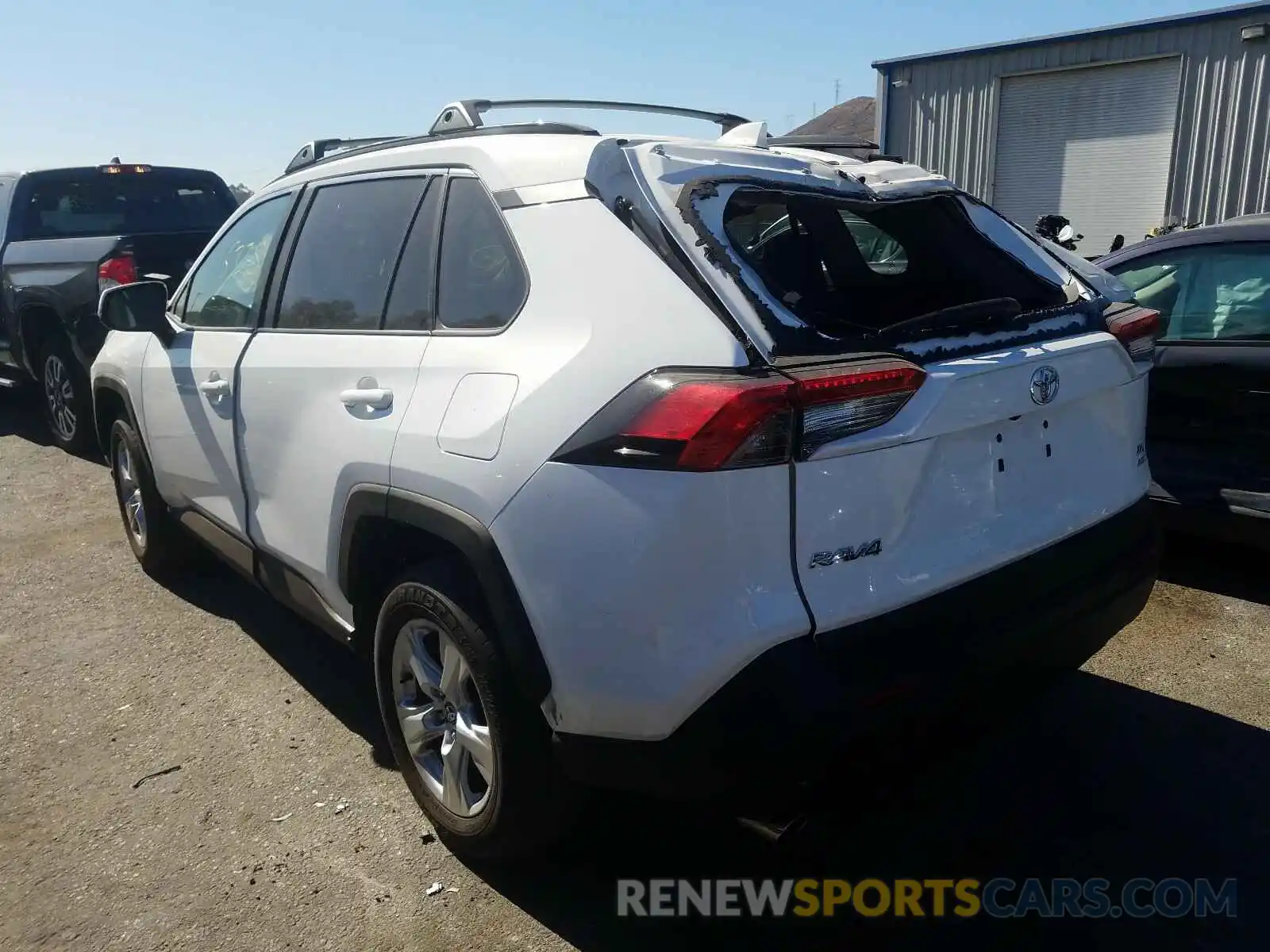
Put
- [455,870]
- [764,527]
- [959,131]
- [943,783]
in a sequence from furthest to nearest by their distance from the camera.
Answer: [959,131] < [943,783] < [455,870] < [764,527]

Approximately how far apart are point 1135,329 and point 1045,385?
1.85 feet

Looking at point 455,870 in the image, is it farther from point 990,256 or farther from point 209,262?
point 209,262

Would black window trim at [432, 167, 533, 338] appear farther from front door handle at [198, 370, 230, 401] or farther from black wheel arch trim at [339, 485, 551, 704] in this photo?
front door handle at [198, 370, 230, 401]

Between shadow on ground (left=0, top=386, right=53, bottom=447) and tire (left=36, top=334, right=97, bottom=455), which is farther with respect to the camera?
shadow on ground (left=0, top=386, right=53, bottom=447)

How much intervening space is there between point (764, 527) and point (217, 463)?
241 centimetres

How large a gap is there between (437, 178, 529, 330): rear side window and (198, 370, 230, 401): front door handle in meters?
1.19

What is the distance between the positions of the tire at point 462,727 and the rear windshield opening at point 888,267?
3.51 feet

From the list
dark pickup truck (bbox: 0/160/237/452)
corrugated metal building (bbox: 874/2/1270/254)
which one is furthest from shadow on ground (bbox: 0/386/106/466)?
corrugated metal building (bbox: 874/2/1270/254)

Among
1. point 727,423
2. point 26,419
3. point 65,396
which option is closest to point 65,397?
point 65,396

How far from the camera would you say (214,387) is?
3564 mm

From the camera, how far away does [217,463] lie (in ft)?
12.0

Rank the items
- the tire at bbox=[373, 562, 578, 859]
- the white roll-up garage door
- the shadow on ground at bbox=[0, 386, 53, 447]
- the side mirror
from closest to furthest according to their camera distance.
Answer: the tire at bbox=[373, 562, 578, 859]
the side mirror
the shadow on ground at bbox=[0, 386, 53, 447]
the white roll-up garage door

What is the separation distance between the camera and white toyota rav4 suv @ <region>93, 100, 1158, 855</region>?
6.56 ft

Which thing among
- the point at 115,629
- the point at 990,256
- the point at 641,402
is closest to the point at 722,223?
the point at 641,402
